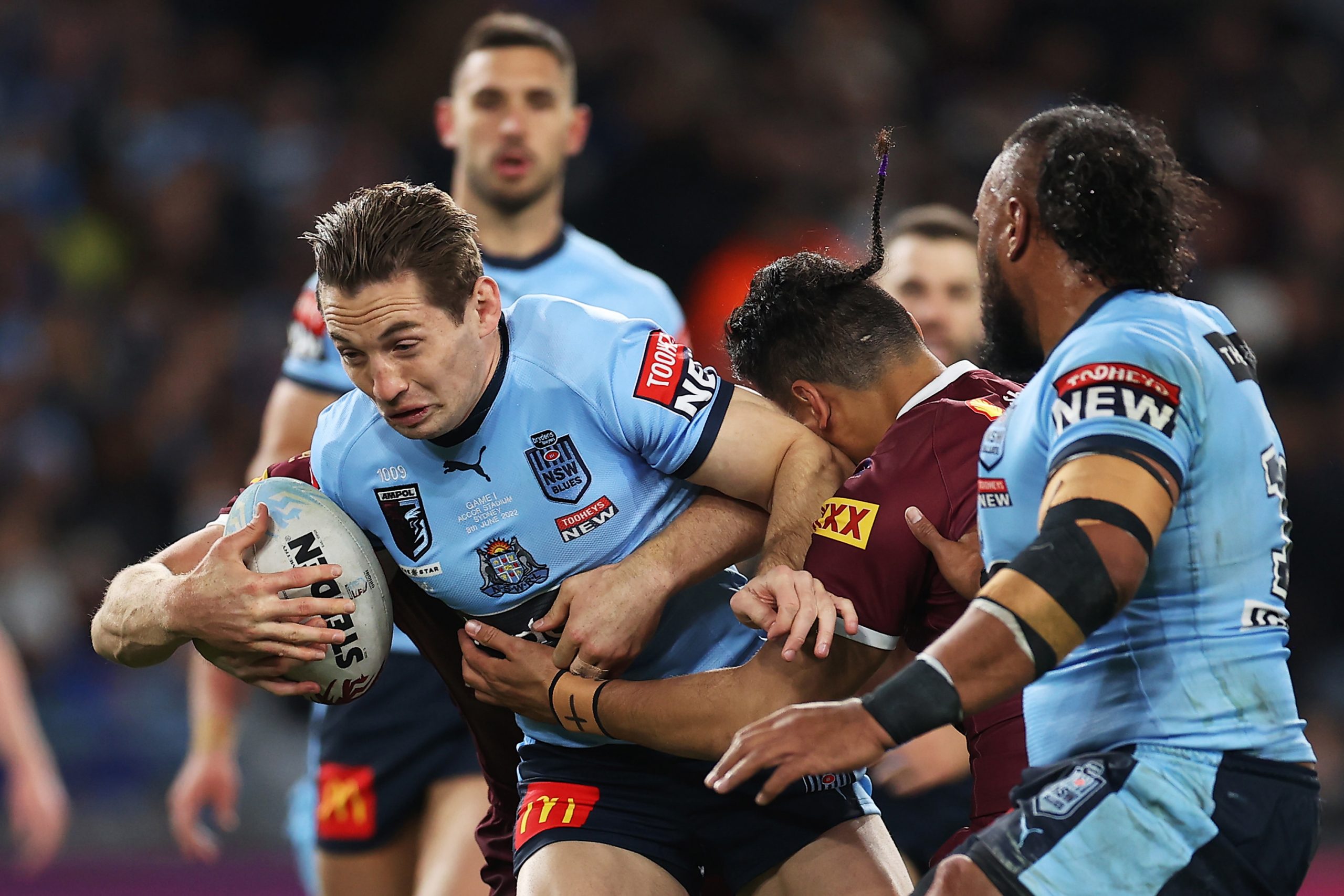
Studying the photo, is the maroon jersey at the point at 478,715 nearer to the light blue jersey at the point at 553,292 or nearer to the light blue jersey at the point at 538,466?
the light blue jersey at the point at 538,466

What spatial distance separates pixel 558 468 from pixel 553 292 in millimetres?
1992

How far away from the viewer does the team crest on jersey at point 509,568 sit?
3.51m

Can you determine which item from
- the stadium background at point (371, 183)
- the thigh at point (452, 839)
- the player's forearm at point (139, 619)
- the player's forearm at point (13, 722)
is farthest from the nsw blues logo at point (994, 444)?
the stadium background at point (371, 183)

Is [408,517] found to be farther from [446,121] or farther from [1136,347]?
[446,121]

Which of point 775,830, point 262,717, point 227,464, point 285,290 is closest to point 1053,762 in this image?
point 775,830

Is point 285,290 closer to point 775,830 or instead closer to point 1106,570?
point 775,830

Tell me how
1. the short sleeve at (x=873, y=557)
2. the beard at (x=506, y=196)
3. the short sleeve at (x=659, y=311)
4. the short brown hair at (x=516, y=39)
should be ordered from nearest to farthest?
the short sleeve at (x=873, y=557)
the short sleeve at (x=659, y=311)
the beard at (x=506, y=196)
the short brown hair at (x=516, y=39)

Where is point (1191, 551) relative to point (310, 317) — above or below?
above

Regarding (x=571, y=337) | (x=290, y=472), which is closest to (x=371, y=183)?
(x=290, y=472)

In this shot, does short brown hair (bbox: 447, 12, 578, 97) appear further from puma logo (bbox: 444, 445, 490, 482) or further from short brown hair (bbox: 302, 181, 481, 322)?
puma logo (bbox: 444, 445, 490, 482)

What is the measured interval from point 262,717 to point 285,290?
2.92 m

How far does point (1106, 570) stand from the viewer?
2383 millimetres

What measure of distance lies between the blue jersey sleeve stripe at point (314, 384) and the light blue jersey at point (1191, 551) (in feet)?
9.86

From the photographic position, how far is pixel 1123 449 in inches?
97.7
